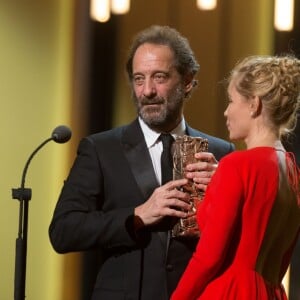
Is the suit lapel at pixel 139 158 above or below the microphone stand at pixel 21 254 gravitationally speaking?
above

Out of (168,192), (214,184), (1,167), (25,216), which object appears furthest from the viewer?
(1,167)

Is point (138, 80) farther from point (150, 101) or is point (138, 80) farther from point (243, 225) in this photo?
point (243, 225)

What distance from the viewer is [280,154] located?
4.80ft

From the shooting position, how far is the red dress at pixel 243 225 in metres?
1.39

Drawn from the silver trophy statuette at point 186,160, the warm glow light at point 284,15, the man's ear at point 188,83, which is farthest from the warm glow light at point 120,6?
the silver trophy statuette at point 186,160

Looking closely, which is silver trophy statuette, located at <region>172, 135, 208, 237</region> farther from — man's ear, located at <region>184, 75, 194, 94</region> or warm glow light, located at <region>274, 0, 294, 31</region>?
warm glow light, located at <region>274, 0, 294, 31</region>

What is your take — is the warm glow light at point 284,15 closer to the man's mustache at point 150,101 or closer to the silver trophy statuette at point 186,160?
the man's mustache at point 150,101

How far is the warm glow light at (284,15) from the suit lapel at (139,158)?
1.20m

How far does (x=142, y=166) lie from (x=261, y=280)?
471mm

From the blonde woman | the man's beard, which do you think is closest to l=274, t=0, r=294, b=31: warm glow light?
the man's beard

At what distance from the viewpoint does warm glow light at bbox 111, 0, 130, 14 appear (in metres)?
2.84

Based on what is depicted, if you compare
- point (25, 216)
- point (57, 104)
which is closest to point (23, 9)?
point (57, 104)

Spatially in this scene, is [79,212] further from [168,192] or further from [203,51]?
[203,51]

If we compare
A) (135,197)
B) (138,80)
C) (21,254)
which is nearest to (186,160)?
(135,197)
